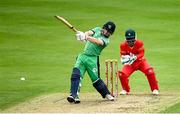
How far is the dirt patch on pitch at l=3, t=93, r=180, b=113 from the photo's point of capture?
1584 cm

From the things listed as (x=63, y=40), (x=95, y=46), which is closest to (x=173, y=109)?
(x=95, y=46)

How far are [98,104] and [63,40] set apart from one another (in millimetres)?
12326

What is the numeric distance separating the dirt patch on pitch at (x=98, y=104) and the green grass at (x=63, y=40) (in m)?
0.70

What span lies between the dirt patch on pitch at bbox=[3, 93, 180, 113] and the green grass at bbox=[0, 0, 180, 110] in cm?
70

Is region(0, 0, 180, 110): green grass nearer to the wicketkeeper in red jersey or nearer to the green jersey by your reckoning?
the wicketkeeper in red jersey

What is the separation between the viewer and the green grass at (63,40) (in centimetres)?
2042

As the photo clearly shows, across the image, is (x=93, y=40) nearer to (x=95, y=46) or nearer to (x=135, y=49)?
(x=95, y=46)

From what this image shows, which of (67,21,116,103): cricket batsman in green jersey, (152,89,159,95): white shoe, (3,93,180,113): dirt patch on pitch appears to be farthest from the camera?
(152,89,159,95): white shoe

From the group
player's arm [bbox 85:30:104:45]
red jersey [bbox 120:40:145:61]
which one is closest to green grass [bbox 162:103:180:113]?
player's arm [bbox 85:30:104:45]

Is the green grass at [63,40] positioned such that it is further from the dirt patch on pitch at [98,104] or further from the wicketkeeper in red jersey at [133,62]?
the wicketkeeper in red jersey at [133,62]

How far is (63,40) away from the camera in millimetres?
28938

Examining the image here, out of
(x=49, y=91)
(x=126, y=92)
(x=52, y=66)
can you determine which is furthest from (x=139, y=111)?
(x=52, y=66)

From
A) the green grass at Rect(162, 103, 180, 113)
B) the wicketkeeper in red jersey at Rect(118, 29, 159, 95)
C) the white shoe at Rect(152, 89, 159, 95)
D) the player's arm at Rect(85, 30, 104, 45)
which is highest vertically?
the player's arm at Rect(85, 30, 104, 45)

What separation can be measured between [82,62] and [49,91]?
2.29 m
